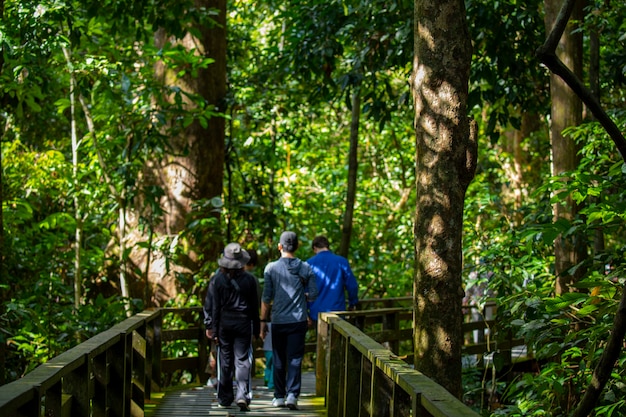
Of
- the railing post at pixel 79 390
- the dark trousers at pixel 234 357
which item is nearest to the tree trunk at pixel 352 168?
the dark trousers at pixel 234 357

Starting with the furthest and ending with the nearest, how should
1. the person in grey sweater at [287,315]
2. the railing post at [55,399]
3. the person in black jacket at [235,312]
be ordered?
the person in grey sweater at [287,315] → the person in black jacket at [235,312] → the railing post at [55,399]

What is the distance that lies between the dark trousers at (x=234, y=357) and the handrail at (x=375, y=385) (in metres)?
0.81

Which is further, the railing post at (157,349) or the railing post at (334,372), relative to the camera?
the railing post at (157,349)

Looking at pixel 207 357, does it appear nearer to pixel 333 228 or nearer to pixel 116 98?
pixel 116 98

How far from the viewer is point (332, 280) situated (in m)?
9.64

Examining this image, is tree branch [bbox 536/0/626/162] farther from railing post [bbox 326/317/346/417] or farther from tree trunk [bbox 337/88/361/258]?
tree trunk [bbox 337/88/361/258]

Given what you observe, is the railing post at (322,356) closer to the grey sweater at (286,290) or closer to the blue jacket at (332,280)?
the blue jacket at (332,280)

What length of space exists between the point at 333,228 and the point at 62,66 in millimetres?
8170

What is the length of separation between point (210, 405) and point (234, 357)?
23.9 inches

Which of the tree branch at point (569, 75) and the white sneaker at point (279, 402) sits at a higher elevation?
the tree branch at point (569, 75)

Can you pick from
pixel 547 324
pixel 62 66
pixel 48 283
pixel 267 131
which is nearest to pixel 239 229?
pixel 267 131

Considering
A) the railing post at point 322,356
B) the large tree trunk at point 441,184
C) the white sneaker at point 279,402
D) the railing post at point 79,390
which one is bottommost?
the white sneaker at point 279,402

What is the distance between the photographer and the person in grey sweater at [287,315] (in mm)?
8305

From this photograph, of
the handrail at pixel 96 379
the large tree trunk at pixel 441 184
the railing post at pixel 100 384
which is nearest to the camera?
the handrail at pixel 96 379
